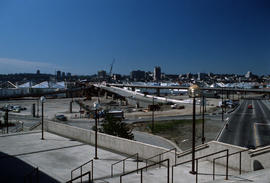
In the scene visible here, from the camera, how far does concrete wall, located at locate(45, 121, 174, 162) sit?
562 inches

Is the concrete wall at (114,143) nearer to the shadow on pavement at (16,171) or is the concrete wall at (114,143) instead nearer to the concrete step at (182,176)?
the concrete step at (182,176)

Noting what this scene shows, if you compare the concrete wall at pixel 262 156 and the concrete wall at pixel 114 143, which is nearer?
the concrete wall at pixel 262 156

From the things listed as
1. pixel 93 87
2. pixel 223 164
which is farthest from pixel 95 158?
pixel 93 87

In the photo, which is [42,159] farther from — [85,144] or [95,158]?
[85,144]

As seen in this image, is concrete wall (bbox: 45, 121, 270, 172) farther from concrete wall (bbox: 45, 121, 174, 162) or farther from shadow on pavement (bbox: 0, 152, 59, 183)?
shadow on pavement (bbox: 0, 152, 59, 183)

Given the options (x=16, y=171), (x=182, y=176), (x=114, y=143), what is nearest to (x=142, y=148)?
(x=114, y=143)

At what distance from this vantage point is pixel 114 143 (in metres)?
16.5

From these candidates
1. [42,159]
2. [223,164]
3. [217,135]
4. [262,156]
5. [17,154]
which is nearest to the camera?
[262,156]

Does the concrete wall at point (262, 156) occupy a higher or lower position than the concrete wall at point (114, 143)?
Result: higher

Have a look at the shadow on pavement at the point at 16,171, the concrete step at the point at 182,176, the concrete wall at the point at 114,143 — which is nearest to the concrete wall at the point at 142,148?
the concrete wall at the point at 114,143

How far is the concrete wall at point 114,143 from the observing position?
14281 millimetres

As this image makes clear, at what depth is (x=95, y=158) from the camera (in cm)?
1401

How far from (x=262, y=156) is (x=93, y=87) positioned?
153 metres

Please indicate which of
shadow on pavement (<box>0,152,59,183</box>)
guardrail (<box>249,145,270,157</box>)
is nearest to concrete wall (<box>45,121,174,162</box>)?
guardrail (<box>249,145,270,157</box>)
